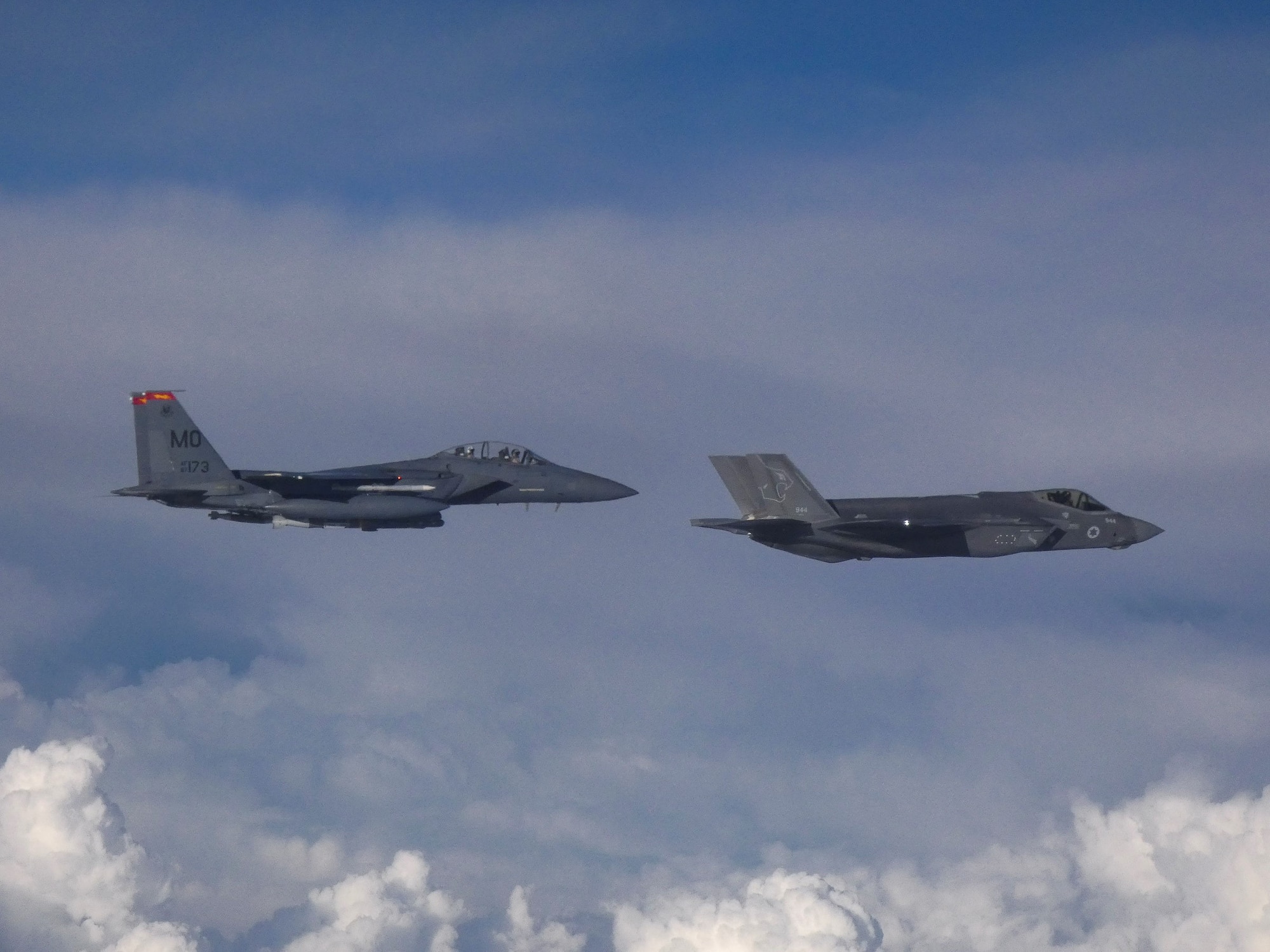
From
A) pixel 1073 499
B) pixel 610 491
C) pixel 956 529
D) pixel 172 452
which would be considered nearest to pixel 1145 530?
pixel 1073 499

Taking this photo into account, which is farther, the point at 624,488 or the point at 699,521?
the point at 624,488

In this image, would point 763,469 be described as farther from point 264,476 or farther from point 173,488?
point 173,488

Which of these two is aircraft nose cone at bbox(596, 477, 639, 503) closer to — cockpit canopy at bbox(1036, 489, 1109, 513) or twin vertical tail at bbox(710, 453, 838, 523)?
twin vertical tail at bbox(710, 453, 838, 523)

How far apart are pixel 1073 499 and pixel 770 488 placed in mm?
16743

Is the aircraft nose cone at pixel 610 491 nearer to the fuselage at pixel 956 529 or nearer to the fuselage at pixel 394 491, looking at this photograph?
the fuselage at pixel 394 491

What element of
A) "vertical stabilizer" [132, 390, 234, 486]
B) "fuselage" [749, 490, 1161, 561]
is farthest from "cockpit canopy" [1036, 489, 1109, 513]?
"vertical stabilizer" [132, 390, 234, 486]

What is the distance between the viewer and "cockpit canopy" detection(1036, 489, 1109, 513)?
223 ft

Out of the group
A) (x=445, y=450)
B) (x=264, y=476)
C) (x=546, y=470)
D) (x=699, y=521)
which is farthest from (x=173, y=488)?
(x=699, y=521)

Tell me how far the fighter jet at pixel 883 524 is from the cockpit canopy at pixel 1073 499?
1.09 m

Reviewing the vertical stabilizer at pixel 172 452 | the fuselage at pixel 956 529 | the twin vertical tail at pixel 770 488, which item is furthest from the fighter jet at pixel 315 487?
the fuselage at pixel 956 529

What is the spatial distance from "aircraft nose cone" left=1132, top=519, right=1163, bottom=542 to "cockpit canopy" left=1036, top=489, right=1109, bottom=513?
173cm

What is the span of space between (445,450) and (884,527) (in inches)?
951

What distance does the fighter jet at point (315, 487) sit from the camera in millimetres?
65188

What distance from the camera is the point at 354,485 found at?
6606 cm
